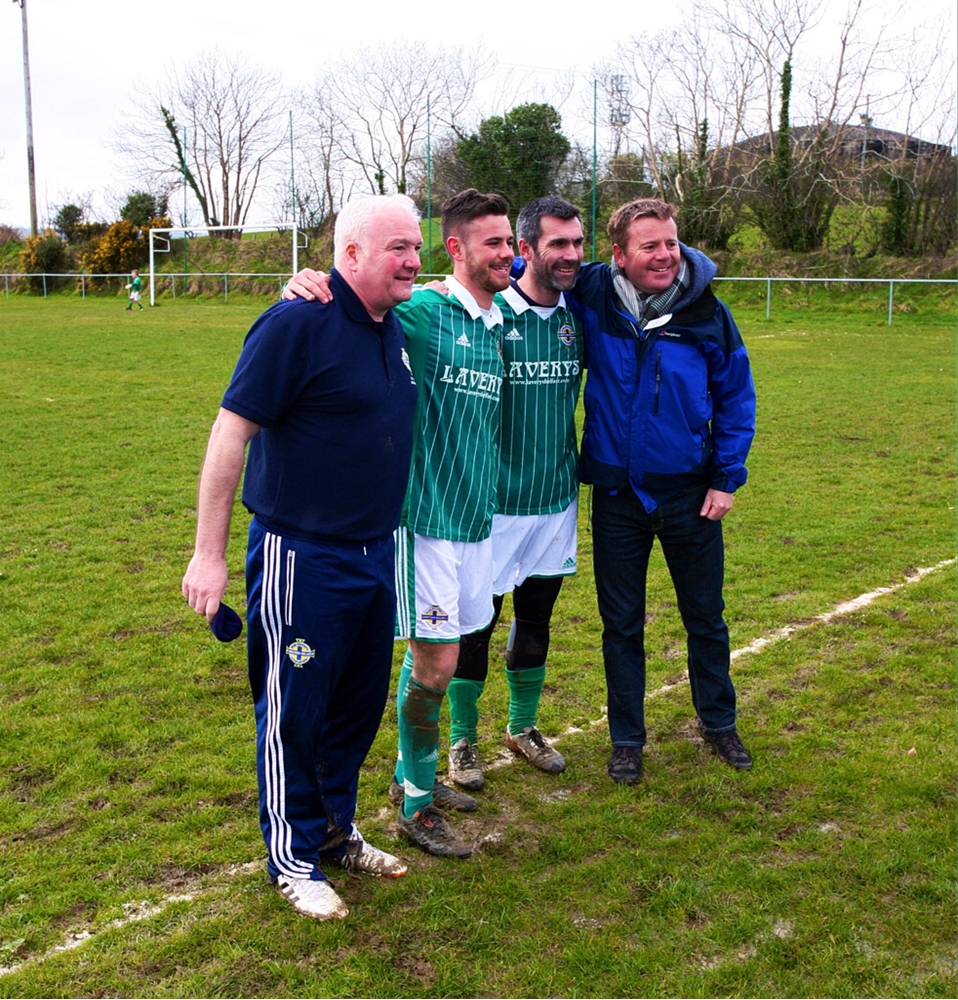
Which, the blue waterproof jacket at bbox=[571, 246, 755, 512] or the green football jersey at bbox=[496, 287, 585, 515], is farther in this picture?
the blue waterproof jacket at bbox=[571, 246, 755, 512]

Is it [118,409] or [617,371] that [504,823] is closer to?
[617,371]

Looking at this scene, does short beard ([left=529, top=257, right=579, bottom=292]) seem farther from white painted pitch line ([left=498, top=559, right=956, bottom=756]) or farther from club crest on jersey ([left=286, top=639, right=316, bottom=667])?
white painted pitch line ([left=498, top=559, right=956, bottom=756])

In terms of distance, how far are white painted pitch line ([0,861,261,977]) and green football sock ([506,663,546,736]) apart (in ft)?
4.89

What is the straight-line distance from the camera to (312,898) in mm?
3059

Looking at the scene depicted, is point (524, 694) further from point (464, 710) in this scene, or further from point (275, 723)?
point (275, 723)

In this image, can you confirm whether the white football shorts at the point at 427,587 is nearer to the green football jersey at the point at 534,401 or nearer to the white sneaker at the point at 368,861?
the green football jersey at the point at 534,401

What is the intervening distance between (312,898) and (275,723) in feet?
1.80

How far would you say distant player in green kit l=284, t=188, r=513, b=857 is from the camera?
3.35 meters

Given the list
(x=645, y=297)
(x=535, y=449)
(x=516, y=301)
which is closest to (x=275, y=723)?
(x=535, y=449)

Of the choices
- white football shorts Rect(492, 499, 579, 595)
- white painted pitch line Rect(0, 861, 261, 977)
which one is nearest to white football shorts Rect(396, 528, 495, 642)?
white football shorts Rect(492, 499, 579, 595)

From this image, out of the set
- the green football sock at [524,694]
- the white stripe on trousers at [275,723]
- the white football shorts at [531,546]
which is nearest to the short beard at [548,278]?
the white football shorts at [531,546]

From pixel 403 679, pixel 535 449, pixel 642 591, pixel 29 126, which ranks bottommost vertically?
pixel 403 679

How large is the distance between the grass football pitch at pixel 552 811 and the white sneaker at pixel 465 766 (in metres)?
0.10

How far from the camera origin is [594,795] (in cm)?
385
